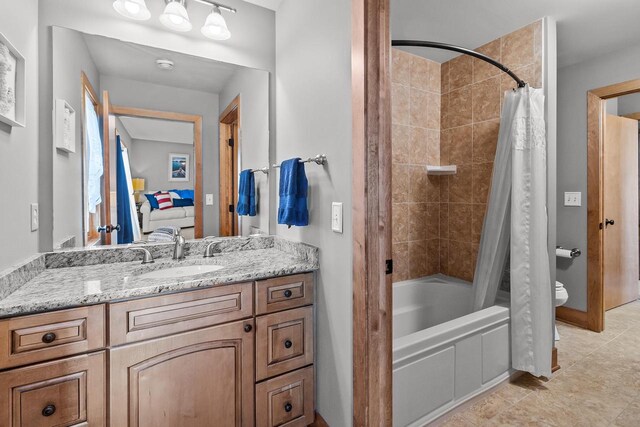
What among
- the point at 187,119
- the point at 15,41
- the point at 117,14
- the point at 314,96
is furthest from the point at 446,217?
the point at 15,41

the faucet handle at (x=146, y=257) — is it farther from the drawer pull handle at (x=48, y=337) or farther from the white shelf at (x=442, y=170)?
the white shelf at (x=442, y=170)

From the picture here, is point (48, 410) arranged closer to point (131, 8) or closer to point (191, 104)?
point (191, 104)

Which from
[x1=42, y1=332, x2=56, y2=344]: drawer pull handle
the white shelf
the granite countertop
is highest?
the white shelf

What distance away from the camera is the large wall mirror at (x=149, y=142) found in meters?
1.52

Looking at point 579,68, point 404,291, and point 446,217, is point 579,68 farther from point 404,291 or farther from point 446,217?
point 404,291

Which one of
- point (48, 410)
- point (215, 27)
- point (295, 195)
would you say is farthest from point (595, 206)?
point (48, 410)

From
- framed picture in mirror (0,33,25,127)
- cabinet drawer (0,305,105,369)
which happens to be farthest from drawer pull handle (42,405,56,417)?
Result: framed picture in mirror (0,33,25,127)

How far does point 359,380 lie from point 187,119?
1631 mm

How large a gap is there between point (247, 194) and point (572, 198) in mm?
2879

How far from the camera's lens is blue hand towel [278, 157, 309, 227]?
5.20 ft

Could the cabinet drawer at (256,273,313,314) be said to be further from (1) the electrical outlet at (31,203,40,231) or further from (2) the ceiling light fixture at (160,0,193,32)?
(2) the ceiling light fixture at (160,0,193,32)

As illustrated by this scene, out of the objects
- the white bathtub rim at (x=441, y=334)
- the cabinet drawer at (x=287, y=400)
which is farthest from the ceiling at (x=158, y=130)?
the white bathtub rim at (x=441, y=334)

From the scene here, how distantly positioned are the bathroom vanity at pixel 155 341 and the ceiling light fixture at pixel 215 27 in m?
1.26

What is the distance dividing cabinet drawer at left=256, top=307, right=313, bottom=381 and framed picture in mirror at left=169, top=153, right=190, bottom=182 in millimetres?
970
